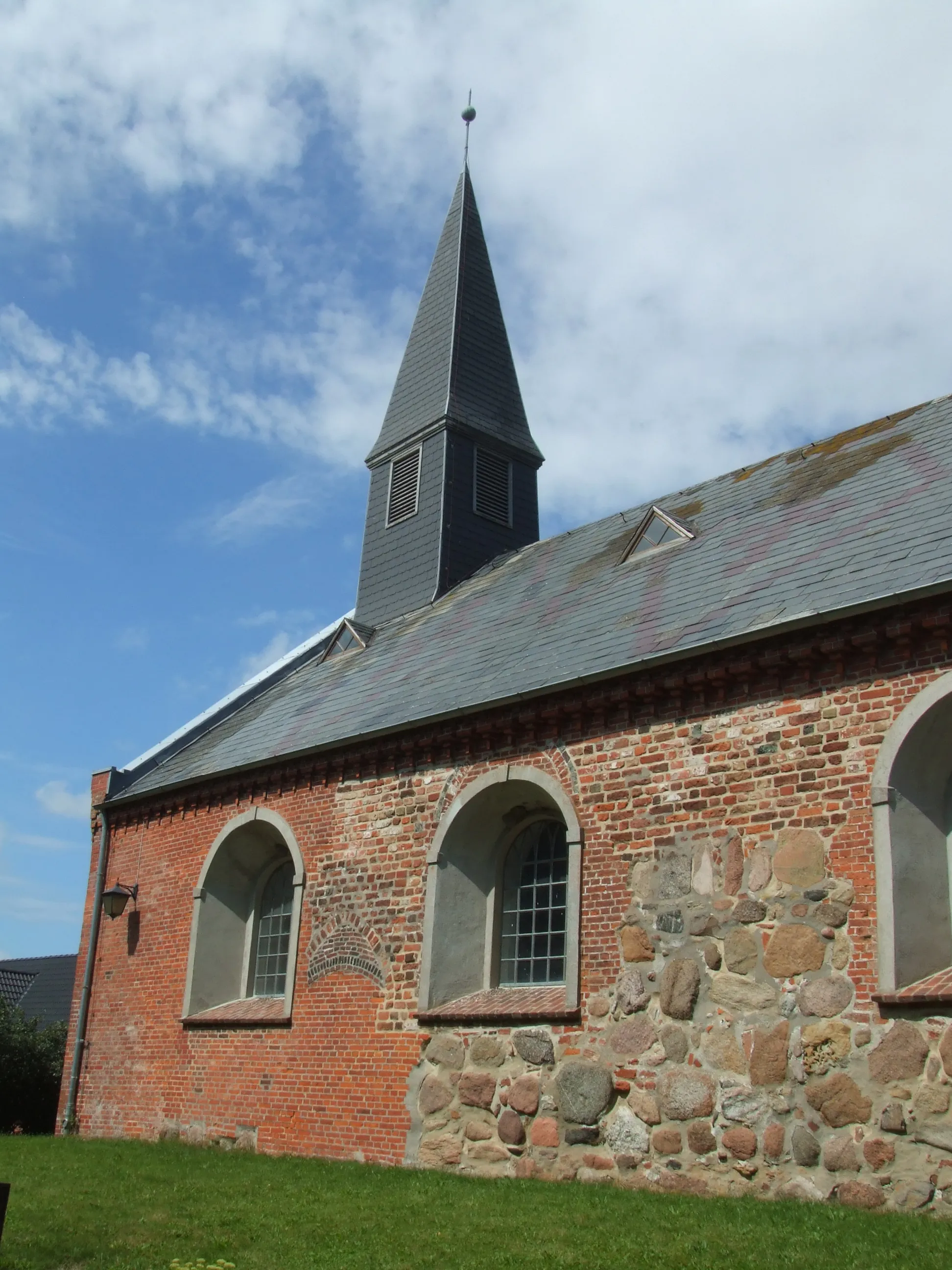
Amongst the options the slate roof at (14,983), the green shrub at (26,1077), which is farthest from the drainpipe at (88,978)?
the slate roof at (14,983)

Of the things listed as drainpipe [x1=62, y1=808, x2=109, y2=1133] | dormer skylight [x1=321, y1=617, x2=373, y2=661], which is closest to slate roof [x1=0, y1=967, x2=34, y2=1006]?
drainpipe [x1=62, y1=808, x2=109, y2=1133]

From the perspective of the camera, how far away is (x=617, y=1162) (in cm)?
1062

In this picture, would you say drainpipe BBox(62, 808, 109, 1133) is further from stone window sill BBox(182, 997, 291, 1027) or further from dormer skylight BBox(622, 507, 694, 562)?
dormer skylight BBox(622, 507, 694, 562)

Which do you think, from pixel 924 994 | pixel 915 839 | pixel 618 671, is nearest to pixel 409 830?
pixel 618 671

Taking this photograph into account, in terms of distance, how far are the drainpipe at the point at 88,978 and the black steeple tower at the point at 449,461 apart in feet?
17.8

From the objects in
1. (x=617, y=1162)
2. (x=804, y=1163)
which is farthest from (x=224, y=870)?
(x=804, y=1163)

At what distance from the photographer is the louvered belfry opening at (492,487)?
849 inches

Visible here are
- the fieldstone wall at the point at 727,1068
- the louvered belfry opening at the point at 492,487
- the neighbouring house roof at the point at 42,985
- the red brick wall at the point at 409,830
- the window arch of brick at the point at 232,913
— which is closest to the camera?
the fieldstone wall at the point at 727,1068

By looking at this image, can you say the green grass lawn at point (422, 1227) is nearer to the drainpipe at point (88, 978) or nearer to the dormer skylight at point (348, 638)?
the drainpipe at point (88, 978)

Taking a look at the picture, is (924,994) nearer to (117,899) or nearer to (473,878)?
(473,878)

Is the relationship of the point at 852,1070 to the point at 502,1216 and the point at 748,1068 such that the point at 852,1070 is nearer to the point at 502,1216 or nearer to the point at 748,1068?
the point at 748,1068

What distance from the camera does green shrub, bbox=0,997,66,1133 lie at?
1961 centimetres

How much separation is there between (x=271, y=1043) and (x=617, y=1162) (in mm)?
5293

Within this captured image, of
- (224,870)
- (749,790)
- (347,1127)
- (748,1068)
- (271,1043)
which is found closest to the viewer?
(748,1068)
